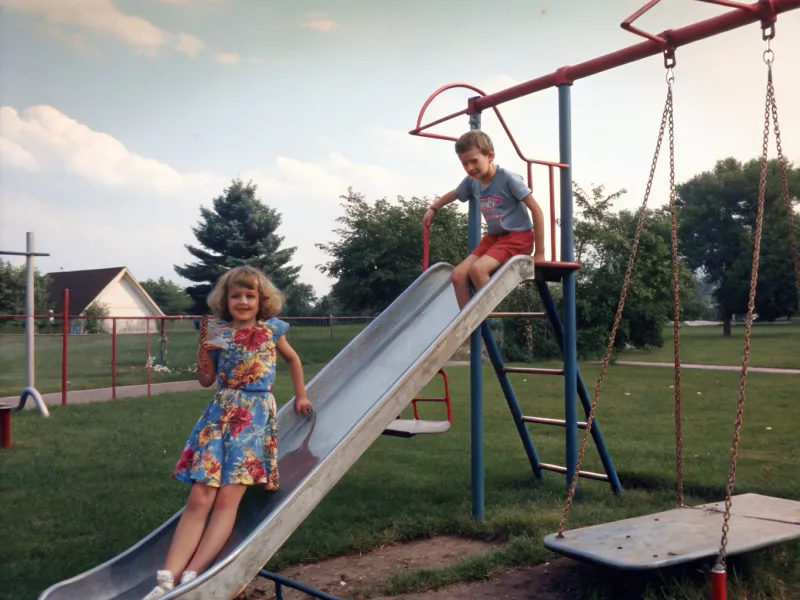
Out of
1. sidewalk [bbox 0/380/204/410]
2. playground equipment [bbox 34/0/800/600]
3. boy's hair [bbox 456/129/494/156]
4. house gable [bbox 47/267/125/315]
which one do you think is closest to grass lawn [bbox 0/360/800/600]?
playground equipment [bbox 34/0/800/600]

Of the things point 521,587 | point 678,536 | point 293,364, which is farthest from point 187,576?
point 678,536

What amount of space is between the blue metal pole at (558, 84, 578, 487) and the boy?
23.4 inches

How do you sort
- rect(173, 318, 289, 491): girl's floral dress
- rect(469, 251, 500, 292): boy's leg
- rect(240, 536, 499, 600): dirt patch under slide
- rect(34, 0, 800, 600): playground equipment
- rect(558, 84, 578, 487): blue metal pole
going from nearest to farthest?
rect(34, 0, 800, 600): playground equipment, rect(173, 318, 289, 491): girl's floral dress, rect(240, 536, 499, 600): dirt patch under slide, rect(469, 251, 500, 292): boy's leg, rect(558, 84, 578, 487): blue metal pole

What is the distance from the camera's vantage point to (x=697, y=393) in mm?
12227

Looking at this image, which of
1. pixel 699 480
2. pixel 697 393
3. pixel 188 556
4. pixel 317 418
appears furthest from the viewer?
pixel 697 393

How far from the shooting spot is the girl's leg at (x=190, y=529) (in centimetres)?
302

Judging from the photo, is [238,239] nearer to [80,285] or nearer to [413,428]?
[80,285]

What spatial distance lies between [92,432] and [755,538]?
7793mm

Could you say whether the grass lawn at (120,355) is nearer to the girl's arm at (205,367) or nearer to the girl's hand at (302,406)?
the girl's hand at (302,406)

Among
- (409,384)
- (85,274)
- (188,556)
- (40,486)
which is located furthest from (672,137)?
(85,274)

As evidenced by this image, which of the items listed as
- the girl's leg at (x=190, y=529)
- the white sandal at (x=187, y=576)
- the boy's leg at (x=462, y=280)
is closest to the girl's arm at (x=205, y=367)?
the girl's leg at (x=190, y=529)

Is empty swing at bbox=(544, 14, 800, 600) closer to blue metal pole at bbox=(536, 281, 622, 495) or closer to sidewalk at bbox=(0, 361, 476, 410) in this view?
blue metal pole at bbox=(536, 281, 622, 495)

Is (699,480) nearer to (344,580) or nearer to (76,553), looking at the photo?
(344,580)

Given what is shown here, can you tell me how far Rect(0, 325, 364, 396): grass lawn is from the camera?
55.4 ft
